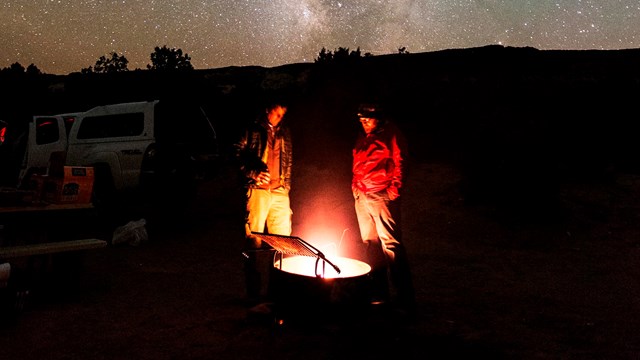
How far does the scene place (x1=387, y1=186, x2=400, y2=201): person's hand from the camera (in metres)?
4.97

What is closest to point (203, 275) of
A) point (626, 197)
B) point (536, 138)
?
point (626, 197)

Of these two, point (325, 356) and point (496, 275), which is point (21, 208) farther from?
point (496, 275)

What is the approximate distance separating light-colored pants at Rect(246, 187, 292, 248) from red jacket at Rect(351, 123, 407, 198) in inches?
31.2

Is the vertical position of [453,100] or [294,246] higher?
[453,100]

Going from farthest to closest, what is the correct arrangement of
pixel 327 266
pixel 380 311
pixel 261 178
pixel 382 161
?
pixel 261 178 < pixel 382 161 < pixel 327 266 < pixel 380 311

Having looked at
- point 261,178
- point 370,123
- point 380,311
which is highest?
point 370,123

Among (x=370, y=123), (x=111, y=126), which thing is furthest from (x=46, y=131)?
(x=370, y=123)

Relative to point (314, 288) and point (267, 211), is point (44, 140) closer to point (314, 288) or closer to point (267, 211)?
point (267, 211)

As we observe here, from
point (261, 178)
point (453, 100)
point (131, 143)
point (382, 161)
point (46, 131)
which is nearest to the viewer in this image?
point (382, 161)

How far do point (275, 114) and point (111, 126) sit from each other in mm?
6980

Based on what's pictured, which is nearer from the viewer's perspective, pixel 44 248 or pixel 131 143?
pixel 44 248

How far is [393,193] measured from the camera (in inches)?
196

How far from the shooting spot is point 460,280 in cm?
695

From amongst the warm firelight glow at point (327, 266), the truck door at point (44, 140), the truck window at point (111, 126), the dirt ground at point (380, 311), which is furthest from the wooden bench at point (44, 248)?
the truck door at point (44, 140)
